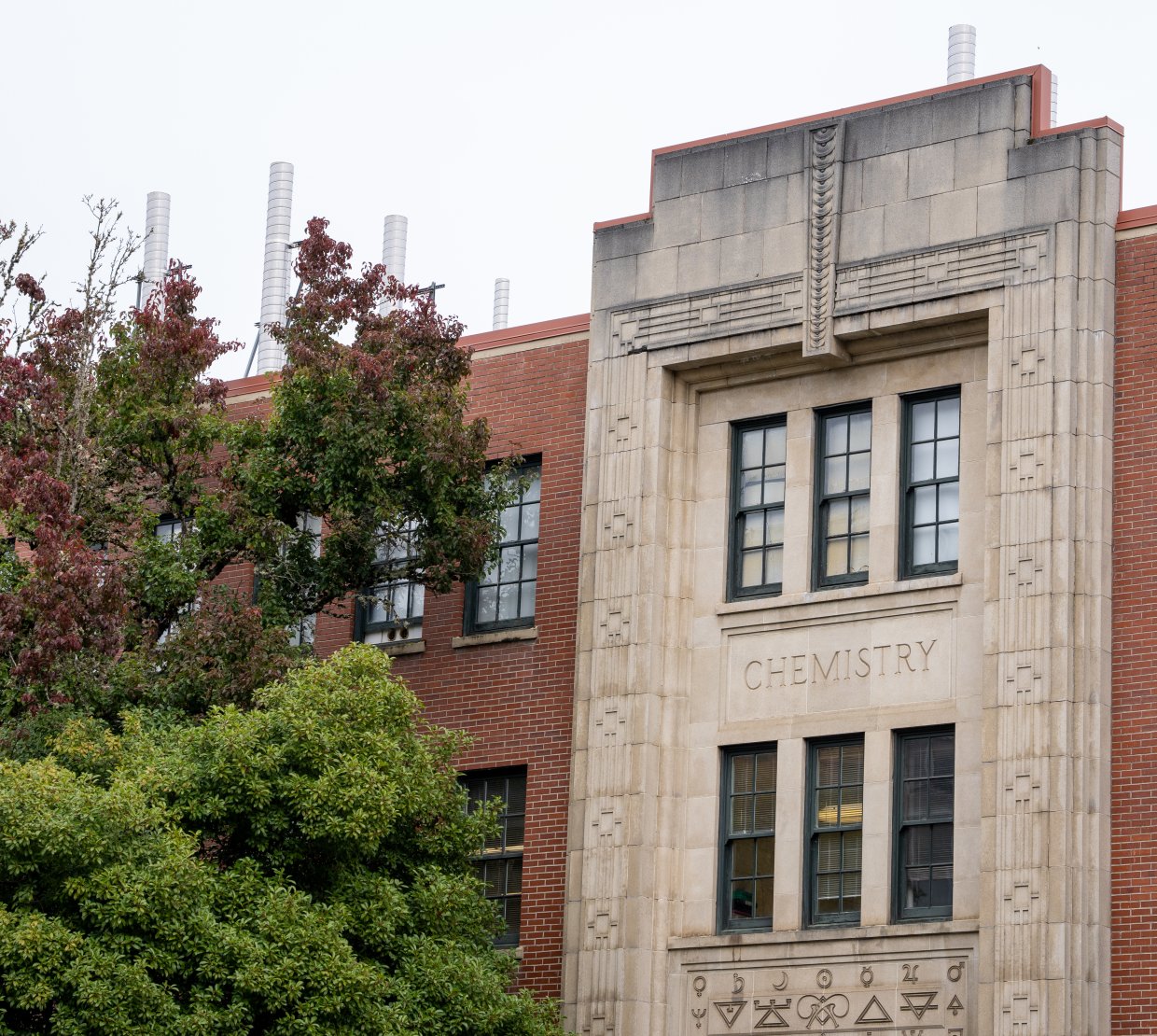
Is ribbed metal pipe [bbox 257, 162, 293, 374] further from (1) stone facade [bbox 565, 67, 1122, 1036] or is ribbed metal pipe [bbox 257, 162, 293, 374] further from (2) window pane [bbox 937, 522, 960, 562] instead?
(2) window pane [bbox 937, 522, 960, 562]

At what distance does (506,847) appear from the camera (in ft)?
84.3

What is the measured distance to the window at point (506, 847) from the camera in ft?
83.2

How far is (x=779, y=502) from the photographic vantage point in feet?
80.9

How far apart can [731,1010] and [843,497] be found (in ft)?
17.7

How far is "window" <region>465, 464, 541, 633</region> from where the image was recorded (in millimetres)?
26594

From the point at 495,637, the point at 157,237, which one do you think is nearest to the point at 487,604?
the point at 495,637

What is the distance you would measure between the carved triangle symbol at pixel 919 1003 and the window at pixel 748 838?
189 centimetres

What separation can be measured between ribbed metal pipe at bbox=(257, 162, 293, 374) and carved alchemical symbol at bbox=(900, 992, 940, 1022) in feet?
78.6

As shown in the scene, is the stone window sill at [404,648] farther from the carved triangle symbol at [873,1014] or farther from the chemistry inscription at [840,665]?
the carved triangle symbol at [873,1014]

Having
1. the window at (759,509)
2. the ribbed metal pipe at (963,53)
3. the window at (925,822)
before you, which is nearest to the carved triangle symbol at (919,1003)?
the window at (925,822)

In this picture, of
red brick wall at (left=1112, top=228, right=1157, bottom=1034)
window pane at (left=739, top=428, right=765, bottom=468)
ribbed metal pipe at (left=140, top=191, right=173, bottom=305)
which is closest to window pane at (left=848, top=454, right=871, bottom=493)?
Result: window pane at (left=739, top=428, right=765, bottom=468)

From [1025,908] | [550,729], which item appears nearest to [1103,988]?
[1025,908]

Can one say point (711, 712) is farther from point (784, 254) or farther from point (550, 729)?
point (784, 254)

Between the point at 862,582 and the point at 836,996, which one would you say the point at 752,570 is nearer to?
the point at 862,582
